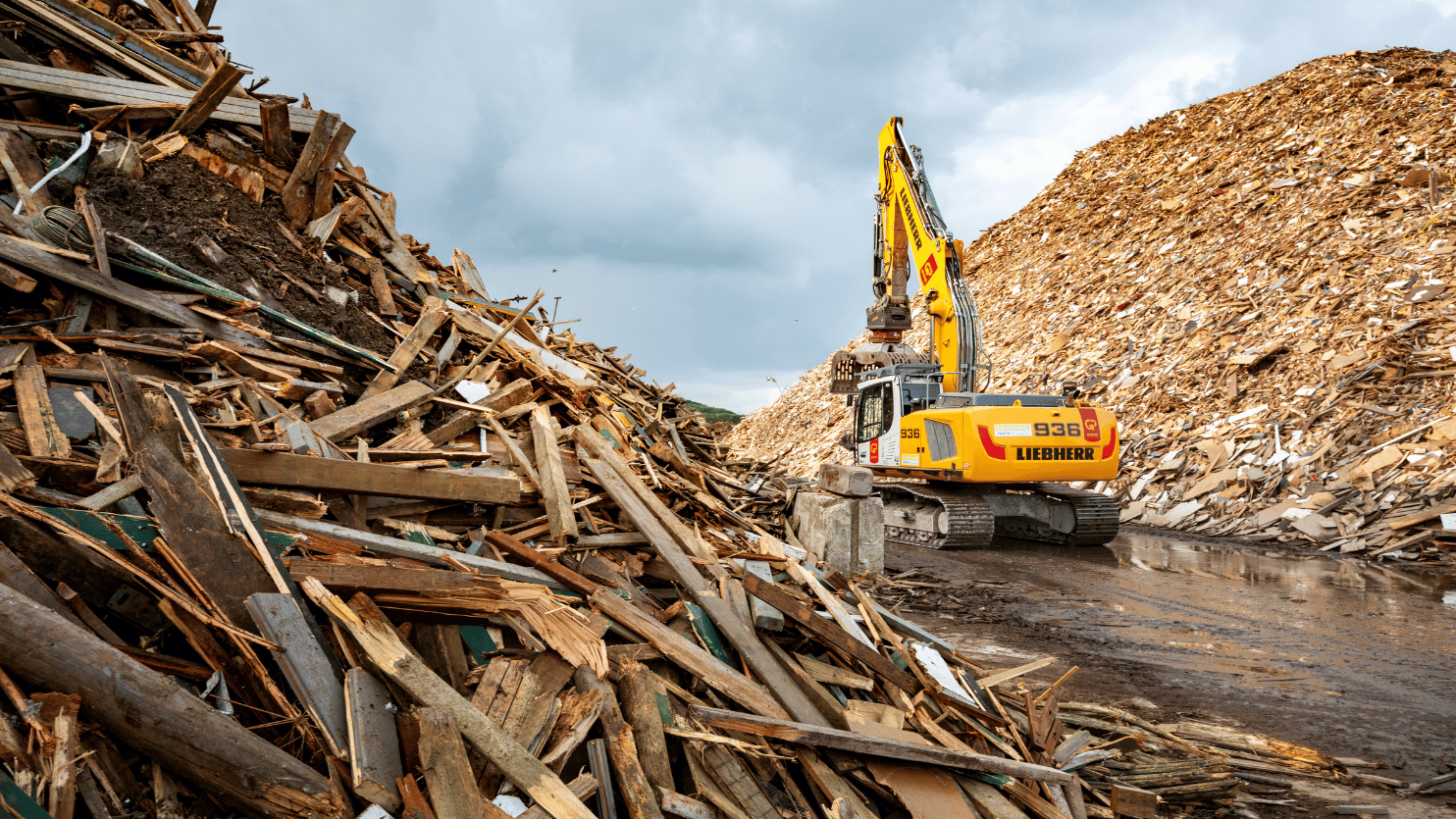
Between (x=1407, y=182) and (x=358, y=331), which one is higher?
(x=1407, y=182)

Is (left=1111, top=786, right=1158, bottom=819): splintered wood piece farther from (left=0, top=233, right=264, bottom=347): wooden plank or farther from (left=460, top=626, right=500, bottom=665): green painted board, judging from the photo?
(left=0, top=233, right=264, bottom=347): wooden plank

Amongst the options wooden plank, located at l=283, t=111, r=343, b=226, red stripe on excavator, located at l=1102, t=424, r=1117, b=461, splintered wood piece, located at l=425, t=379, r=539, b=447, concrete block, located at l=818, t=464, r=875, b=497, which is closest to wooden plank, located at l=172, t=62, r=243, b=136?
wooden plank, located at l=283, t=111, r=343, b=226

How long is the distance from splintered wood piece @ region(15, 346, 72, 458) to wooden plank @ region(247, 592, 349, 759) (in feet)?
4.88

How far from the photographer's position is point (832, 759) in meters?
3.29

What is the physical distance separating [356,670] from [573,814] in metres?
0.91

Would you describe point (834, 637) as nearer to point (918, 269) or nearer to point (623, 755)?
point (623, 755)

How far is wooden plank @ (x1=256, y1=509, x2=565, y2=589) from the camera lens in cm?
351

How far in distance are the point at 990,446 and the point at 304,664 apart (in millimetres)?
9884

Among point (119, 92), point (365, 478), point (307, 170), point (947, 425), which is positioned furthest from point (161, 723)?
point (947, 425)

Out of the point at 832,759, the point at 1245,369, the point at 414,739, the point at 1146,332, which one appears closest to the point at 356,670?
the point at 414,739

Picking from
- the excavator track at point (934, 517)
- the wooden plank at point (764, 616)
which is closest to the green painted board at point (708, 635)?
the wooden plank at point (764, 616)

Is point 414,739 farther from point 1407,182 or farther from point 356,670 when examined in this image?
point 1407,182

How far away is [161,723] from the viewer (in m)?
2.47

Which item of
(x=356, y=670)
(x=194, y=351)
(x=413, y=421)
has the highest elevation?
(x=194, y=351)
